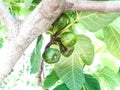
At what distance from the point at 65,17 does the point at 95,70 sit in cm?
55

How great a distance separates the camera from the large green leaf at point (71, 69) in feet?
2.60

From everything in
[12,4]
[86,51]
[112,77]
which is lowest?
[112,77]

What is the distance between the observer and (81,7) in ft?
1.71

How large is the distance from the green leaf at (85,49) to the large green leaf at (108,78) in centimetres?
22

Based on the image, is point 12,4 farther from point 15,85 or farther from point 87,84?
point 15,85

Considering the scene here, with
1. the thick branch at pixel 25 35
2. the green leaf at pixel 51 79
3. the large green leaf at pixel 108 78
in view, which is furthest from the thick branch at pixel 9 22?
the large green leaf at pixel 108 78

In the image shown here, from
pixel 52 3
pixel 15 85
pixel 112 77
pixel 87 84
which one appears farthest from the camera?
pixel 15 85

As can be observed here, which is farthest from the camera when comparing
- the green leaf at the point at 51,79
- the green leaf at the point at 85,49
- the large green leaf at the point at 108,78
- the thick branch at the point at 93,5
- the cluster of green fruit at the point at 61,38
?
the large green leaf at the point at 108,78

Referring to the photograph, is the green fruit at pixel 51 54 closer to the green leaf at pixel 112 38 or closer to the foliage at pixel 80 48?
the foliage at pixel 80 48

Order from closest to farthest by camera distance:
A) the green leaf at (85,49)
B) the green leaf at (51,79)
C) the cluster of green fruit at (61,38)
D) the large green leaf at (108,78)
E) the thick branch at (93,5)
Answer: the thick branch at (93,5), the cluster of green fruit at (61,38), the green leaf at (85,49), the green leaf at (51,79), the large green leaf at (108,78)

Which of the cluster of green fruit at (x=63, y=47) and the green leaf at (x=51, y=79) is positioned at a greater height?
the cluster of green fruit at (x=63, y=47)

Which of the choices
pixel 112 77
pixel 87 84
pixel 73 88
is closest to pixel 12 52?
pixel 73 88

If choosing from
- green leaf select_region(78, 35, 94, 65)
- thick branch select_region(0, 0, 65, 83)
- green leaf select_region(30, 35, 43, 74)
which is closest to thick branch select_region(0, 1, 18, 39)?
thick branch select_region(0, 0, 65, 83)

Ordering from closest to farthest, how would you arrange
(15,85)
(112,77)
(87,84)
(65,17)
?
(65,17) → (87,84) → (112,77) → (15,85)
